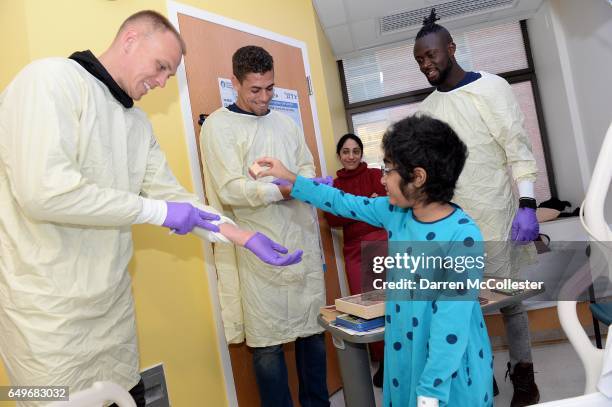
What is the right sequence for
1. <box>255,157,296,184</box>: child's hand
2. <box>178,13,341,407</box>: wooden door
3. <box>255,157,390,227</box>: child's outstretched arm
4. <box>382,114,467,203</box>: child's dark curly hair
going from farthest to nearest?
<box>178,13,341,407</box>: wooden door
<box>255,157,296,184</box>: child's hand
<box>255,157,390,227</box>: child's outstretched arm
<box>382,114,467,203</box>: child's dark curly hair

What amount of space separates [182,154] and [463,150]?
119 cm

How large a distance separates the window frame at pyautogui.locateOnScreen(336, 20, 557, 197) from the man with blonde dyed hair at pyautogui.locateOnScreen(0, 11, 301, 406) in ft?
10.6

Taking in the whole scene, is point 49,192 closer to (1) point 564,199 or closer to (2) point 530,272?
(2) point 530,272

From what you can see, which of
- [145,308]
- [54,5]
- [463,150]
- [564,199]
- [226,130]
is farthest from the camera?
[564,199]

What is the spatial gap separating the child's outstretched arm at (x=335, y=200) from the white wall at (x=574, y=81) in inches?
90.6

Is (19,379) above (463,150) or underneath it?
underneath

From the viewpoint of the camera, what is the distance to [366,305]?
141 centimetres

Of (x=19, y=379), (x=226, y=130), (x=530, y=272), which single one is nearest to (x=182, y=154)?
(x=226, y=130)

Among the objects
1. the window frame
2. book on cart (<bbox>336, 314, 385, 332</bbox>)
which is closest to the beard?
book on cart (<bbox>336, 314, 385, 332</bbox>)

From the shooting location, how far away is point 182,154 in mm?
1995

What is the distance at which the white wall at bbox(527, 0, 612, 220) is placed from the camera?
3.08m

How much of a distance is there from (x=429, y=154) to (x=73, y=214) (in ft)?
2.96

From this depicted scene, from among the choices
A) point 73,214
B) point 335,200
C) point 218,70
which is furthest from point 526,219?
point 73,214

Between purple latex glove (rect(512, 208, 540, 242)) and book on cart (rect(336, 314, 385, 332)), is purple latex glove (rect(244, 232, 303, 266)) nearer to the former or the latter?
book on cart (rect(336, 314, 385, 332))
